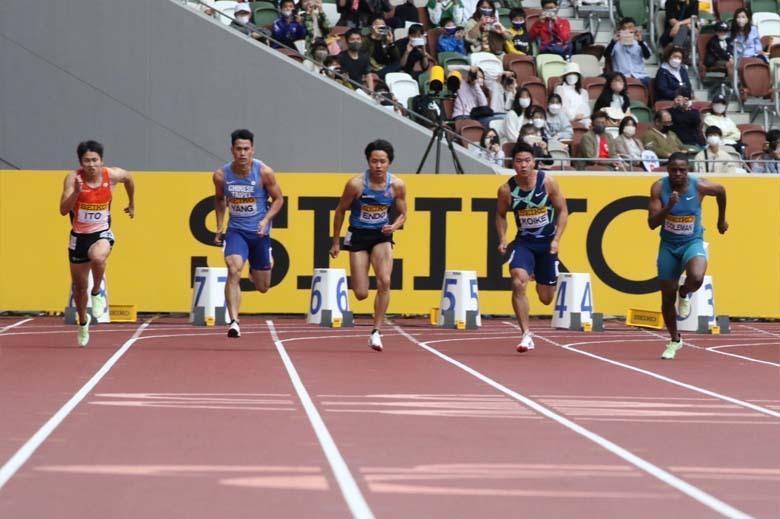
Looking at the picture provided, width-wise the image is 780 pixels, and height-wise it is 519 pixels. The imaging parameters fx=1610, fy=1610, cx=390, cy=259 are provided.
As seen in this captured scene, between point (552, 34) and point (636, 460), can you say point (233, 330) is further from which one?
point (552, 34)

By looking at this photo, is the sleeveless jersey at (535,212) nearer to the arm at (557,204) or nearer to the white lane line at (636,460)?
the arm at (557,204)

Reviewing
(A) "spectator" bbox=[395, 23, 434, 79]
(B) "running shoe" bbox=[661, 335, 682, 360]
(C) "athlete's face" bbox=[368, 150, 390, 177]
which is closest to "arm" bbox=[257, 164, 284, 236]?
(C) "athlete's face" bbox=[368, 150, 390, 177]

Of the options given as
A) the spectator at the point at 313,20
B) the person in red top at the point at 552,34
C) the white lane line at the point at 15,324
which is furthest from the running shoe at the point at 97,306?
the person in red top at the point at 552,34

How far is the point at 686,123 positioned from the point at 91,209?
11.8 m

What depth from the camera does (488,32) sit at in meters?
26.4

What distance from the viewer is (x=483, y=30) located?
26.4 metres

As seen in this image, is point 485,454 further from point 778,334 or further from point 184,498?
point 778,334

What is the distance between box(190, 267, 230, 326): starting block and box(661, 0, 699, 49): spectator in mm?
11261

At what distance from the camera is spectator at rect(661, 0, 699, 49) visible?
91.0 ft

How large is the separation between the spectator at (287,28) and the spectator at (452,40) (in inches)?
92.6

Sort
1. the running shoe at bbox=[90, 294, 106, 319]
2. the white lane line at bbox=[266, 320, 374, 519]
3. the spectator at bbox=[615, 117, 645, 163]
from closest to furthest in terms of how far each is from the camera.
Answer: the white lane line at bbox=[266, 320, 374, 519] < the running shoe at bbox=[90, 294, 106, 319] < the spectator at bbox=[615, 117, 645, 163]

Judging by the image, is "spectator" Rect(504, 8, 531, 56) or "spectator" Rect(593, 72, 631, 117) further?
"spectator" Rect(504, 8, 531, 56)

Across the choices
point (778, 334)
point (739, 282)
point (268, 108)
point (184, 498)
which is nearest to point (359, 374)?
point (184, 498)

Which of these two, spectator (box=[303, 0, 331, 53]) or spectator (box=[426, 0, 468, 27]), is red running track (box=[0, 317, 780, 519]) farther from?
spectator (box=[426, 0, 468, 27])
